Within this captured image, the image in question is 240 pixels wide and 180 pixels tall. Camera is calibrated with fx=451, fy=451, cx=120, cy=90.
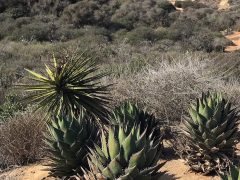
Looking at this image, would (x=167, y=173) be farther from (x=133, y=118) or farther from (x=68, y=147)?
(x=68, y=147)

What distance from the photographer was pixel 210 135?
231 inches

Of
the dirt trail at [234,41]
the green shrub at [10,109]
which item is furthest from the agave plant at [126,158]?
the dirt trail at [234,41]

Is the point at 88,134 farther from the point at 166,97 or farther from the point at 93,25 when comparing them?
the point at 93,25

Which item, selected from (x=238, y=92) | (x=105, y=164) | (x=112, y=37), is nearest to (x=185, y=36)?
(x=112, y=37)

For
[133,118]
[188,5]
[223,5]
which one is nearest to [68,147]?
[133,118]

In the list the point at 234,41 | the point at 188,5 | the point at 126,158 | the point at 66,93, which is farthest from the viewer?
the point at 188,5

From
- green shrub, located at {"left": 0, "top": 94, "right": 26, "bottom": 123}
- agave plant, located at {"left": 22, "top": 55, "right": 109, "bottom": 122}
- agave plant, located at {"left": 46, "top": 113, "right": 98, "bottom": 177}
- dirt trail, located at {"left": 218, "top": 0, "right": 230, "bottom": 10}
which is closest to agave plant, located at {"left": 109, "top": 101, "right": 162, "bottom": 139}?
agave plant, located at {"left": 46, "top": 113, "right": 98, "bottom": 177}

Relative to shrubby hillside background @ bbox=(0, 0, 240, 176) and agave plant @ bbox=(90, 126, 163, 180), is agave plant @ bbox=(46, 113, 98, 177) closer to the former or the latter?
agave plant @ bbox=(90, 126, 163, 180)

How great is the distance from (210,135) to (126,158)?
1.52 meters

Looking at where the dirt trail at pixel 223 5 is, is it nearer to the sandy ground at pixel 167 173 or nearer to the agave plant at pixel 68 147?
the sandy ground at pixel 167 173

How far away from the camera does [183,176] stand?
6160mm

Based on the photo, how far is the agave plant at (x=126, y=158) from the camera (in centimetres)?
475

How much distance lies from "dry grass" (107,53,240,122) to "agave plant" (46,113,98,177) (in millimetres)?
2701

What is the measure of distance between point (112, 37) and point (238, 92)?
19.0 metres
